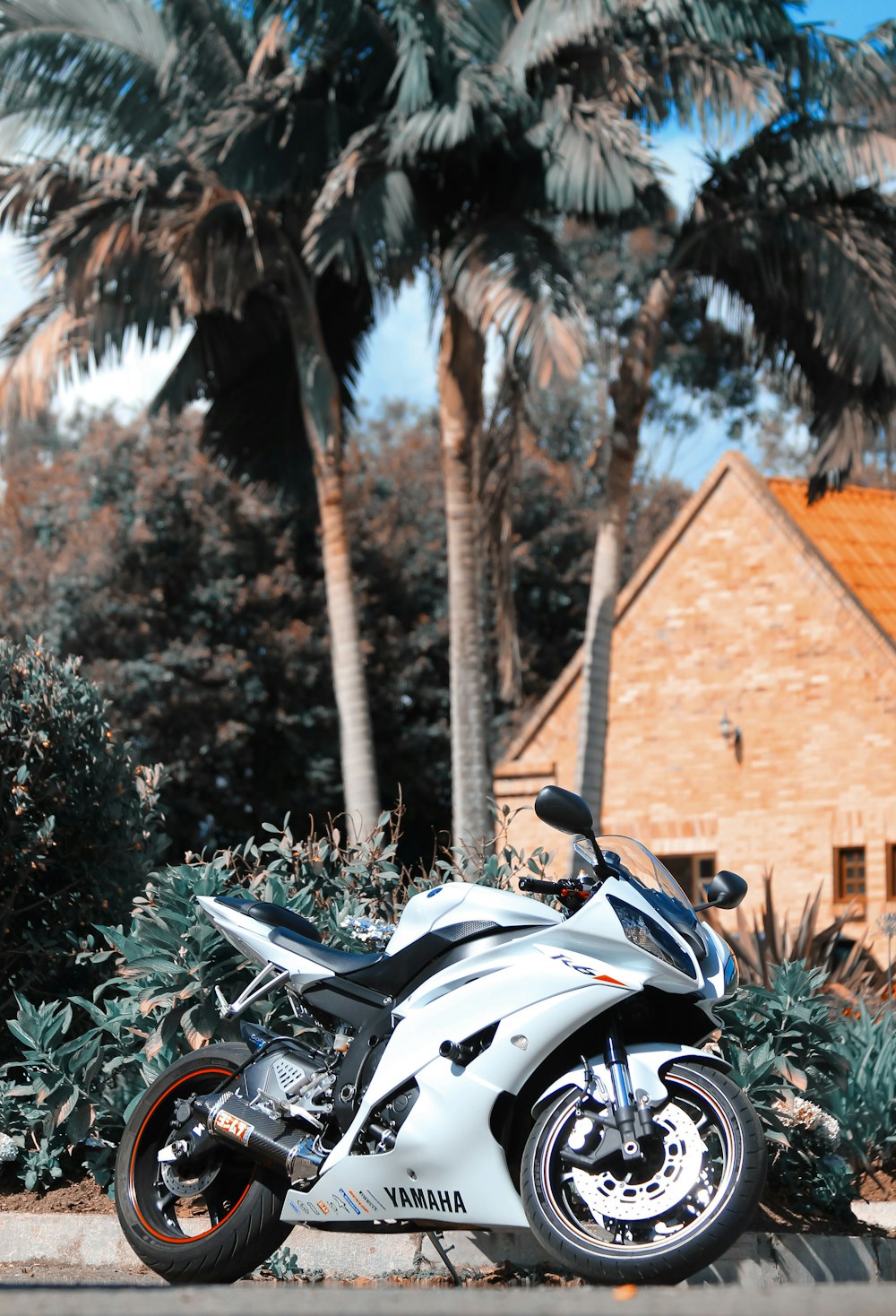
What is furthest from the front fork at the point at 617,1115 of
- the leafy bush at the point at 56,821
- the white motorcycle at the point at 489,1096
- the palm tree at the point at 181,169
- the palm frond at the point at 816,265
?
the palm frond at the point at 816,265

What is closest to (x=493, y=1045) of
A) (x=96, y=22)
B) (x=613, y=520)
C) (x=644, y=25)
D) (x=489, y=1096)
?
(x=489, y=1096)

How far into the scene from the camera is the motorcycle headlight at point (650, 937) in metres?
4.20

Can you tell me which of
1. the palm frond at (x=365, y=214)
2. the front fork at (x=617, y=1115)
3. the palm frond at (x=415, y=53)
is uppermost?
the palm frond at (x=415, y=53)

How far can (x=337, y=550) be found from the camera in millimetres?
15055

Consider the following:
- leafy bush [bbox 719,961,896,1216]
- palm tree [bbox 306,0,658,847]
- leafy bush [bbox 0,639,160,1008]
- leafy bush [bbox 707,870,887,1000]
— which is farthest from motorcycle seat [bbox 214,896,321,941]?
palm tree [bbox 306,0,658,847]

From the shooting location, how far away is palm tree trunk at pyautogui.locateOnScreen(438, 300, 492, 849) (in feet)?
46.5

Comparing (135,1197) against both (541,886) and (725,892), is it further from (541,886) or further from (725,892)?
(725,892)

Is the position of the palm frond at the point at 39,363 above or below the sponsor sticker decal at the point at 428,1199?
above

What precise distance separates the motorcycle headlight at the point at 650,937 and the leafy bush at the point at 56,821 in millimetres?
3307

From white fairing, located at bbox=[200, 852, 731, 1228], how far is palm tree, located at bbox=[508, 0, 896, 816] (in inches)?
380

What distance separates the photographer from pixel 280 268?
15.4 meters

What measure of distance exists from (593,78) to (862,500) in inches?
393

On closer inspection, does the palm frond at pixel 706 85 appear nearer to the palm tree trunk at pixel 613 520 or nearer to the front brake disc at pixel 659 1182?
the palm tree trunk at pixel 613 520

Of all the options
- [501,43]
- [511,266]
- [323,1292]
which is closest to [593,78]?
[501,43]
